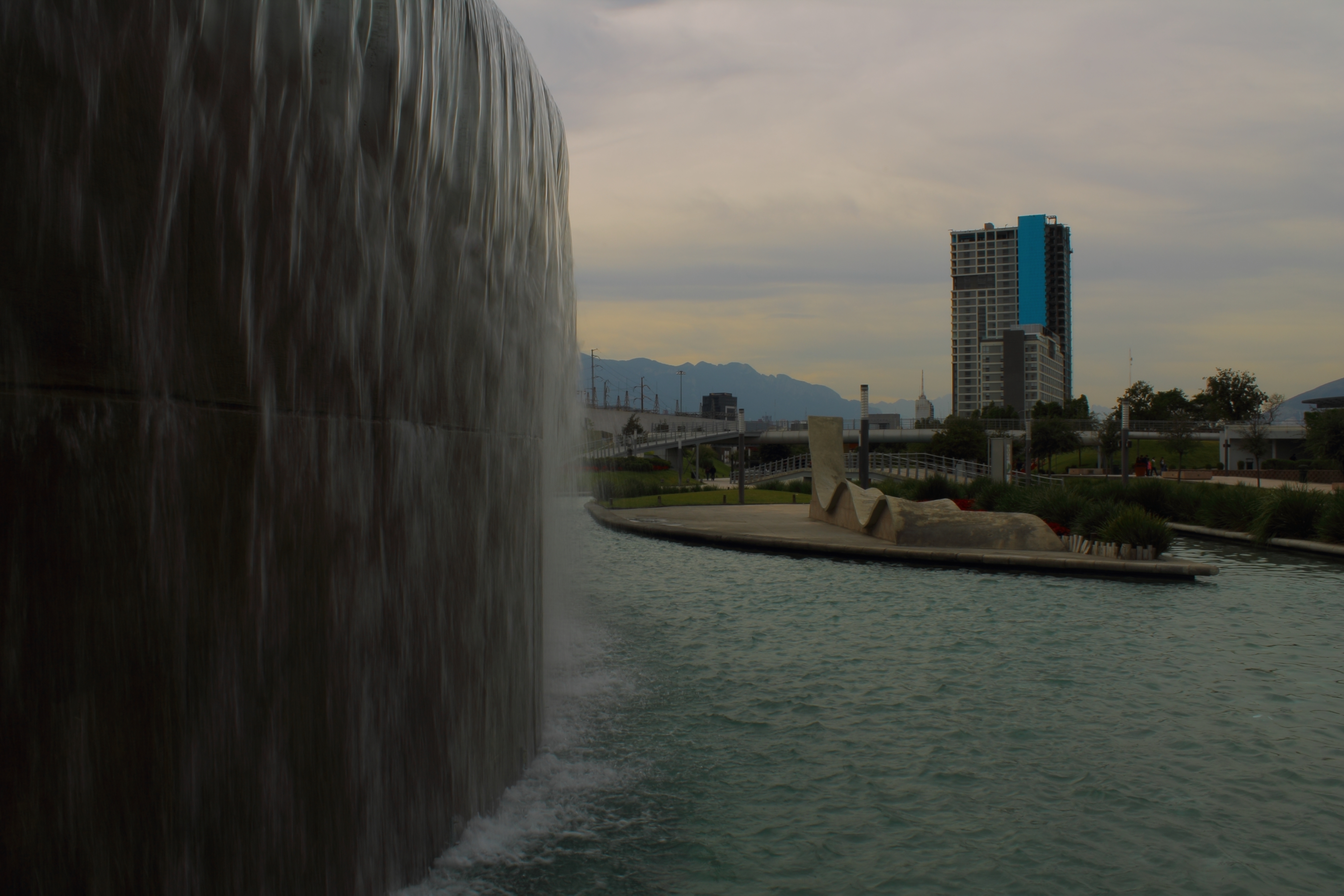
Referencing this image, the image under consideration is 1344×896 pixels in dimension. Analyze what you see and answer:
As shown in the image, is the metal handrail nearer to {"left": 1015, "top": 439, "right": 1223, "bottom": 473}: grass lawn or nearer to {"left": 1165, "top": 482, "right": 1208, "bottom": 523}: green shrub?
{"left": 1165, "top": 482, "right": 1208, "bottom": 523}: green shrub

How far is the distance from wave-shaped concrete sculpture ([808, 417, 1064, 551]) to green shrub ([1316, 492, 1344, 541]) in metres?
5.66

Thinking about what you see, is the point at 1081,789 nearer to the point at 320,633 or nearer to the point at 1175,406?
the point at 320,633

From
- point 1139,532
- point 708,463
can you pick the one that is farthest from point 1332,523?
point 708,463

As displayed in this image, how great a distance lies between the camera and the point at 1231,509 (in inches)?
858

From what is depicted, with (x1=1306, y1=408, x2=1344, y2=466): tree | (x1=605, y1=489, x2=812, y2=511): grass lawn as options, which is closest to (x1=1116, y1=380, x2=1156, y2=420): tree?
(x1=1306, y1=408, x2=1344, y2=466): tree

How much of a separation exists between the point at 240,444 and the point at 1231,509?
23.9m

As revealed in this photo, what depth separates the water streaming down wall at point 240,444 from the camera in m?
2.49

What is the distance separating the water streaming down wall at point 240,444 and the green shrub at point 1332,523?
19200mm

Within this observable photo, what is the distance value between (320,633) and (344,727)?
17.9 inches

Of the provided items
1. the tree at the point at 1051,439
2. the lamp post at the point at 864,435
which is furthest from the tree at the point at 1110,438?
the lamp post at the point at 864,435

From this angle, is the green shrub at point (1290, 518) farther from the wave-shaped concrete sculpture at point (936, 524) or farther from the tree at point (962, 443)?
the tree at point (962, 443)

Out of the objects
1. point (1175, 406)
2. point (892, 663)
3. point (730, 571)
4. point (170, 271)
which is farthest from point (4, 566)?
point (1175, 406)

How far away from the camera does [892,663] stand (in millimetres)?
9586

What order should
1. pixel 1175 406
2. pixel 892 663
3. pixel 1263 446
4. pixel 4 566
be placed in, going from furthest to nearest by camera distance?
pixel 1175 406, pixel 1263 446, pixel 892 663, pixel 4 566
